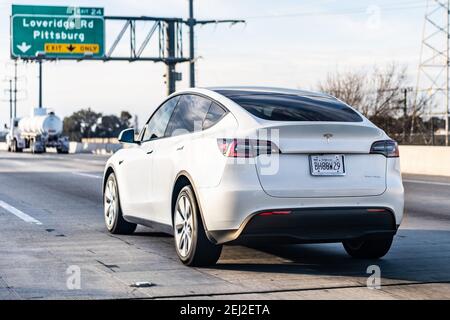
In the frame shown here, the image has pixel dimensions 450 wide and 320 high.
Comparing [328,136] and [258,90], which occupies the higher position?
[258,90]

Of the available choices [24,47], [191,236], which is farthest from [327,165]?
[24,47]

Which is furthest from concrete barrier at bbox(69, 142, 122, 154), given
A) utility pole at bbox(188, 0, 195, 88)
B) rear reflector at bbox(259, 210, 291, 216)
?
rear reflector at bbox(259, 210, 291, 216)

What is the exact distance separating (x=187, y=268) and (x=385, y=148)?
2.08 metres

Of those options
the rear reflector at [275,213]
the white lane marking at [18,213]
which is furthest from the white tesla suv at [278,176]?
the white lane marking at [18,213]

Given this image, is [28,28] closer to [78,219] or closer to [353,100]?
[353,100]

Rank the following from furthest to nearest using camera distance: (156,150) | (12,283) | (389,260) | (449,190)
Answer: (449,190)
(156,150)
(389,260)
(12,283)

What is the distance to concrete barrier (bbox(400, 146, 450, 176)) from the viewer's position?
24.9m

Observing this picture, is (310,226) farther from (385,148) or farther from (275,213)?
(385,148)

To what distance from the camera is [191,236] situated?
805cm

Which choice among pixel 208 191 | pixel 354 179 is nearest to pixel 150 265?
pixel 208 191

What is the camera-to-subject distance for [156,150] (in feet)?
30.2

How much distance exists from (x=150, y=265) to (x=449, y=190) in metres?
11.2

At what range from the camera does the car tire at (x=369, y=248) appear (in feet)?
28.3
